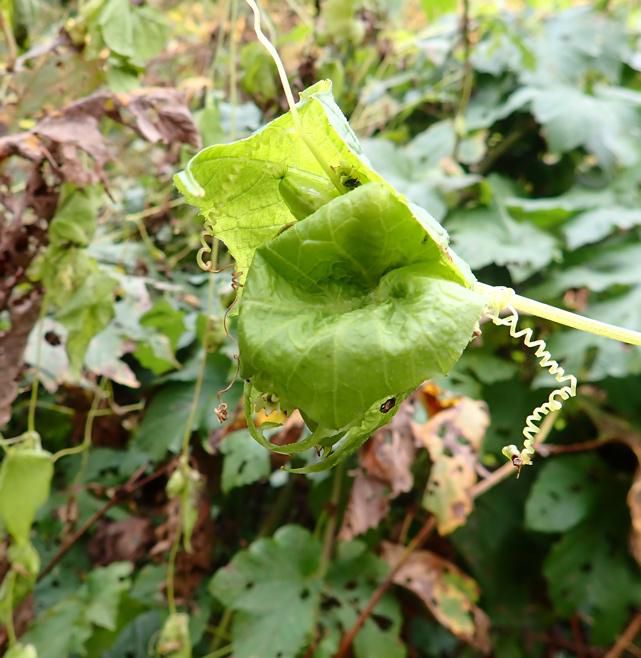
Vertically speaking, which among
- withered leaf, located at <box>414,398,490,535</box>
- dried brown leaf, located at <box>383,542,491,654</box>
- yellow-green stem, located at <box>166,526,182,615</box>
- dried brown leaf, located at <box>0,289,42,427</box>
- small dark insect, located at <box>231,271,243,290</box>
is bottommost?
dried brown leaf, located at <box>383,542,491,654</box>

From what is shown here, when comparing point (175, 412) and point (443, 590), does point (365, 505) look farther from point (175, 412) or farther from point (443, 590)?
point (175, 412)

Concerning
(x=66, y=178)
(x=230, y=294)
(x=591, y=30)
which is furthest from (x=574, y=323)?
(x=591, y=30)

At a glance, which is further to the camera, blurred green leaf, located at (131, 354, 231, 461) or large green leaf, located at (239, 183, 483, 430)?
blurred green leaf, located at (131, 354, 231, 461)

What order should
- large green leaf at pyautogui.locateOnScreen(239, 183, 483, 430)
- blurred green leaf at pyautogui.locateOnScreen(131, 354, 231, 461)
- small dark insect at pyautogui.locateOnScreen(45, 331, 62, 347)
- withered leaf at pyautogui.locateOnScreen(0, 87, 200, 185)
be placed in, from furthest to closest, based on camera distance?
1. blurred green leaf at pyautogui.locateOnScreen(131, 354, 231, 461)
2. small dark insect at pyautogui.locateOnScreen(45, 331, 62, 347)
3. withered leaf at pyautogui.locateOnScreen(0, 87, 200, 185)
4. large green leaf at pyautogui.locateOnScreen(239, 183, 483, 430)

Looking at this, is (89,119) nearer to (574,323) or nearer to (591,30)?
(574,323)

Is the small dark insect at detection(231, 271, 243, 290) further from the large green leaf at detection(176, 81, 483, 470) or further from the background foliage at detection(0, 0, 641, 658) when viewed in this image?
the background foliage at detection(0, 0, 641, 658)

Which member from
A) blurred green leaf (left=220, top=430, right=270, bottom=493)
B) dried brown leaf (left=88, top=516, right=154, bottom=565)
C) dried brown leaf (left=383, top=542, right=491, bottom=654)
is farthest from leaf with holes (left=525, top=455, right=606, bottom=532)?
dried brown leaf (left=88, top=516, right=154, bottom=565)

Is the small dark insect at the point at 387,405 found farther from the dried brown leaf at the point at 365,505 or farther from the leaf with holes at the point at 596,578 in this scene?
the leaf with holes at the point at 596,578

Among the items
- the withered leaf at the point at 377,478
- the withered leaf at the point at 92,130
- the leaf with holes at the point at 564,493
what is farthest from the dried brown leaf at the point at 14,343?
the leaf with holes at the point at 564,493

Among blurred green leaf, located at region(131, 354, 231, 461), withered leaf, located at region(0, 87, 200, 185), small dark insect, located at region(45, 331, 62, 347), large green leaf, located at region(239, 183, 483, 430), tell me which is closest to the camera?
large green leaf, located at region(239, 183, 483, 430)

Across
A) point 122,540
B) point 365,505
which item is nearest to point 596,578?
point 365,505
